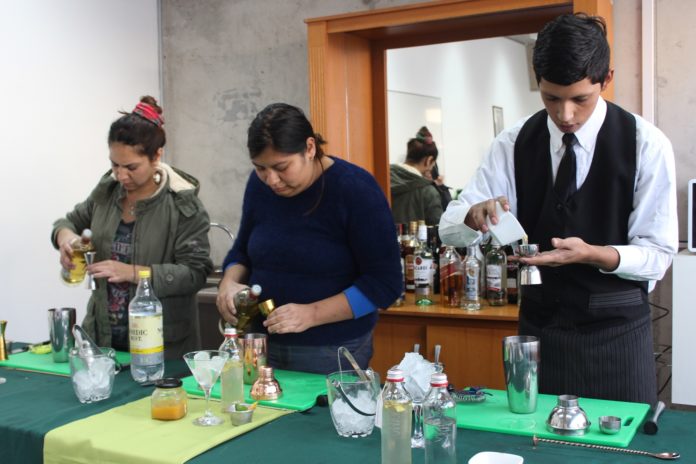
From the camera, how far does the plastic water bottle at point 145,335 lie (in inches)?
85.4

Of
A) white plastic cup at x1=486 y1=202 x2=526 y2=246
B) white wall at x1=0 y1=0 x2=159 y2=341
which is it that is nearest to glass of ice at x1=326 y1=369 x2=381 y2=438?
white plastic cup at x1=486 y1=202 x2=526 y2=246

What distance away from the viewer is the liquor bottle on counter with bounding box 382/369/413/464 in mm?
1487

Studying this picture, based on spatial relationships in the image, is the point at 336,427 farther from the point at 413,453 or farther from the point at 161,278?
the point at 161,278

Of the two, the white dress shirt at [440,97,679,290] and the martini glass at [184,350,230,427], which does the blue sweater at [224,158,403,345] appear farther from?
the martini glass at [184,350,230,427]

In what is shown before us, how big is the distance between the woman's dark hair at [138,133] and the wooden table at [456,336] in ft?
4.44

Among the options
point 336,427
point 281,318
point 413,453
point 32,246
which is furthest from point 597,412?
point 32,246

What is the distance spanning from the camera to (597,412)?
69.7 inches

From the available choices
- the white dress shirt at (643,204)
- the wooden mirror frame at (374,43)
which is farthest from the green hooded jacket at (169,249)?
the wooden mirror frame at (374,43)

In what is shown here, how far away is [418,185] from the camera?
3.99 meters

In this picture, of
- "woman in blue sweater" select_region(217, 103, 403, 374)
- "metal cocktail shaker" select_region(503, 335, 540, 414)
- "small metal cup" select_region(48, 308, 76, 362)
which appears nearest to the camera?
"metal cocktail shaker" select_region(503, 335, 540, 414)

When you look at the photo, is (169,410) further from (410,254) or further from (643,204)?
(410,254)

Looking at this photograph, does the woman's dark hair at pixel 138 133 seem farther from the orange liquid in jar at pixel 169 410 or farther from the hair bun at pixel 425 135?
the hair bun at pixel 425 135

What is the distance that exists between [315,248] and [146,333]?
0.54 metres

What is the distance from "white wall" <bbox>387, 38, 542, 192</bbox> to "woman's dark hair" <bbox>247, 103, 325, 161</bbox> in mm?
1749
